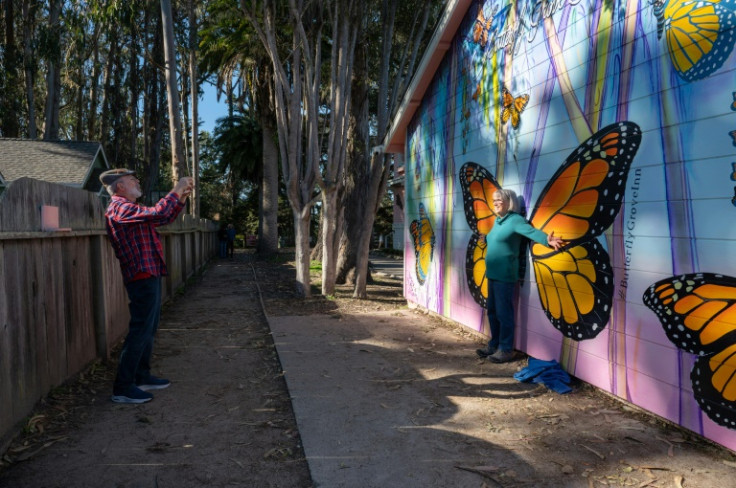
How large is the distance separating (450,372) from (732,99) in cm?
322

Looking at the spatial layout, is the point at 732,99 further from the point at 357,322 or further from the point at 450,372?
the point at 357,322

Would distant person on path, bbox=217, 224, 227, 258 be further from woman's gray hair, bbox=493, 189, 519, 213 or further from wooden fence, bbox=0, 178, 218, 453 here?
woman's gray hair, bbox=493, 189, 519, 213

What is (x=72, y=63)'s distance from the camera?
22.7m

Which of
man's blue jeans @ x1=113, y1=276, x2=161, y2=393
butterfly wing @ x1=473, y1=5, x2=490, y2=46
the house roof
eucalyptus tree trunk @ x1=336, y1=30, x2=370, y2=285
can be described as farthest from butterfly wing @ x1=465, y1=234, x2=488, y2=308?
eucalyptus tree trunk @ x1=336, y1=30, x2=370, y2=285

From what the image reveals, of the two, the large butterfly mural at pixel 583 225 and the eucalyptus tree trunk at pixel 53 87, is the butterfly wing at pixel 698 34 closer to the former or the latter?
the large butterfly mural at pixel 583 225

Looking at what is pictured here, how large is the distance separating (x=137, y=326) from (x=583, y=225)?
3.82 meters

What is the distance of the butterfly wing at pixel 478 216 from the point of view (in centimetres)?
630

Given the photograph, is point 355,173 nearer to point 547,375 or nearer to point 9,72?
point 547,375

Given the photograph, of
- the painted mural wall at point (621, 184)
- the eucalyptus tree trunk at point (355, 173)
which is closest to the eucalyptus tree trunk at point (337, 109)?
the eucalyptus tree trunk at point (355, 173)

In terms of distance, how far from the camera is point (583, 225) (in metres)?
4.57

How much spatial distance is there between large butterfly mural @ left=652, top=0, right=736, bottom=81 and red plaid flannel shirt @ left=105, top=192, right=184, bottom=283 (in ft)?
12.3

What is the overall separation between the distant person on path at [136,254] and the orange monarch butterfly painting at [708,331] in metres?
3.58

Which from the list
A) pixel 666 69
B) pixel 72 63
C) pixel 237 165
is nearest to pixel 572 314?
pixel 666 69

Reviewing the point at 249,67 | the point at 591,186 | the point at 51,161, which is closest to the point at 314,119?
the point at 591,186
